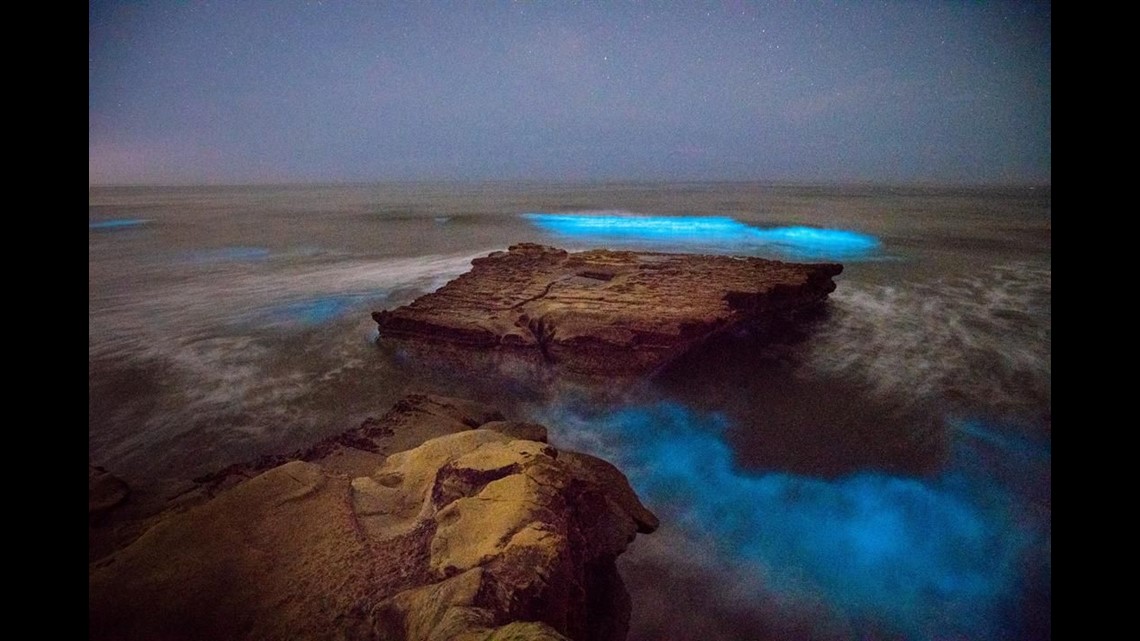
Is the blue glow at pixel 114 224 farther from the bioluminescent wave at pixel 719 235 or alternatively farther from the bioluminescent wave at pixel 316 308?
the bioluminescent wave at pixel 316 308

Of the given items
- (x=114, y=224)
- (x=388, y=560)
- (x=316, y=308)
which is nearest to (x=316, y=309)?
(x=316, y=308)

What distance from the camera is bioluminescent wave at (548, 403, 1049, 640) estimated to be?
348 centimetres

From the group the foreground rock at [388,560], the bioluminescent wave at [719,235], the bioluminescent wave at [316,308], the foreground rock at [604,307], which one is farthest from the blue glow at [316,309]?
the bioluminescent wave at [719,235]

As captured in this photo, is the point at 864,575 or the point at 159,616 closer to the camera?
the point at 159,616

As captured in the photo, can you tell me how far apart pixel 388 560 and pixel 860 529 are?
3.61 m

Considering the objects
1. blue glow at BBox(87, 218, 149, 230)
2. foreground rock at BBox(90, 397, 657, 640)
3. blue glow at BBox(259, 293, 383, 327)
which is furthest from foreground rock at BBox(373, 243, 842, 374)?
blue glow at BBox(87, 218, 149, 230)

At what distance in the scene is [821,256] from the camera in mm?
14742

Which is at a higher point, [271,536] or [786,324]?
[786,324]

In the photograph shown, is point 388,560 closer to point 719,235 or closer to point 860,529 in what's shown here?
point 860,529

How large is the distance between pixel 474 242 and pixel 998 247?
17227mm

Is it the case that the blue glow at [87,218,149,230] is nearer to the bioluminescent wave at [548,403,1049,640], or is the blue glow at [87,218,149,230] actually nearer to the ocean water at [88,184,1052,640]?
the ocean water at [88,184,1052,640]

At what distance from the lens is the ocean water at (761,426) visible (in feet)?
11.8
